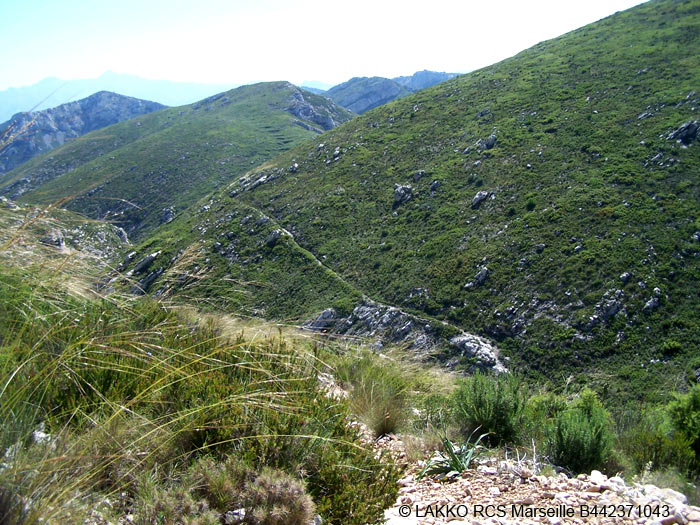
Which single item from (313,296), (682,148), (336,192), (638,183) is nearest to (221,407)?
(313,296)

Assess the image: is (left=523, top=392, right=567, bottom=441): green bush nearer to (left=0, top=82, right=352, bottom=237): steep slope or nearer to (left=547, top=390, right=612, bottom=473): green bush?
(left=547, top=390, right=612, bottom=473): green bush

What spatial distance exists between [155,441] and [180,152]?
103m

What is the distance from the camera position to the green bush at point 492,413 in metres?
3.87

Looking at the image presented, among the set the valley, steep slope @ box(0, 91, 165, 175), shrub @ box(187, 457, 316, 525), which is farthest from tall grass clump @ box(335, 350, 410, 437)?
steep slope @ box(0, 91, 165, 175)

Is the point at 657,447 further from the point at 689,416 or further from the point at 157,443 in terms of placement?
the point at 157,443

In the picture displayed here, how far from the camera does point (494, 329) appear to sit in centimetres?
2686

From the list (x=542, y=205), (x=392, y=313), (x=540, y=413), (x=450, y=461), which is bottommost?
(x=392, y=313)

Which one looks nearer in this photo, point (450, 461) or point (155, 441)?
point (155, 441)

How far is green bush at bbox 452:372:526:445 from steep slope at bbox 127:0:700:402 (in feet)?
23.2

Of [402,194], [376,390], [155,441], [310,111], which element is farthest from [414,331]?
[310,111]

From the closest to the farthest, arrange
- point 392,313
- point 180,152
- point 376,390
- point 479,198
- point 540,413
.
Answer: point 376,390 → point 540,413 → point 392,313 → point 479,198 → point 180,152

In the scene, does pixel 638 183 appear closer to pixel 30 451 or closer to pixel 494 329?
pixel 494 329

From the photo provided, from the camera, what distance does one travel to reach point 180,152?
308ft

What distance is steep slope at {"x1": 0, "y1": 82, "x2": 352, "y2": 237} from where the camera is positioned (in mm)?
76875
